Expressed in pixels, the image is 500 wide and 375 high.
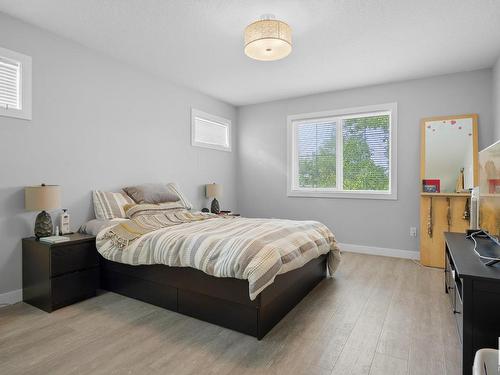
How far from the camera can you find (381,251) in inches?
177

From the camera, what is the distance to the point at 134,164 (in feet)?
12.6

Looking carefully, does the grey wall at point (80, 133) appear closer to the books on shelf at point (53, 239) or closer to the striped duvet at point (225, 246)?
the books on shelf at point (53, 239)

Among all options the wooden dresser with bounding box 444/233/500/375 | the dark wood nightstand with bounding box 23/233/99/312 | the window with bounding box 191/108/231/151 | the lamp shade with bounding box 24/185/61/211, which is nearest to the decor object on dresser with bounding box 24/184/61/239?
the lamp shade with bounding box 24/185/61/211

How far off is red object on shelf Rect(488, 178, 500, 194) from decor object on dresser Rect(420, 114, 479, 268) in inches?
69.9

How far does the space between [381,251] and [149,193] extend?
347 centimetres

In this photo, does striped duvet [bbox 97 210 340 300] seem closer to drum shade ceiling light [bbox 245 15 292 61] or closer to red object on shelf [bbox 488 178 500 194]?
red object on shelf [bbox 488 178 500 194]

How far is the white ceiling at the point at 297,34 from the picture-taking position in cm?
251

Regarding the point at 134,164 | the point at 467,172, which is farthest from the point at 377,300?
the point at 134,164

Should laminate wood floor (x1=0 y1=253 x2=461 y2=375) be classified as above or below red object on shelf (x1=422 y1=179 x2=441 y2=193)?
below

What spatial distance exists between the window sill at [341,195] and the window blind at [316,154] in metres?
0.15

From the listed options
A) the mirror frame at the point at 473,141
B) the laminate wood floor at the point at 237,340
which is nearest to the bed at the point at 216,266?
the laminate wood floor at the point at 237,340

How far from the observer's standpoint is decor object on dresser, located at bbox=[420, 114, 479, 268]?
377cm

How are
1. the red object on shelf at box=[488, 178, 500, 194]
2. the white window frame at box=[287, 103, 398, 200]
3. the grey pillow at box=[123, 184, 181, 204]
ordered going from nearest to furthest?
the red object on shelf at box=[488, 178, 500, 194]
the grey pillow at box=[123, 184, 181, 204]
the white window frame at box=[287, 103, 398, 200]

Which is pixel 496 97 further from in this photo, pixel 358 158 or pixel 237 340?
pixel 237 340
